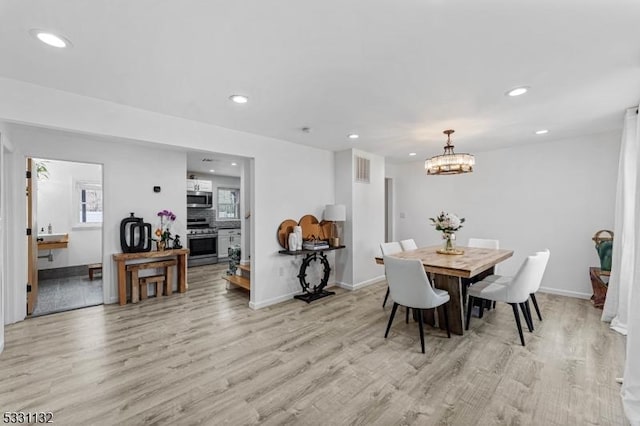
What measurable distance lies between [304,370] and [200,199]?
5708 mm

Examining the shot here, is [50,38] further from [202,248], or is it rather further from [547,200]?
[547,200]

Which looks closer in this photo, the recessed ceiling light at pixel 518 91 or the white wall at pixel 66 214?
the recessed ceiling light at pixel 518 91

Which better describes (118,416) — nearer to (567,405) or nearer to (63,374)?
(63,374)

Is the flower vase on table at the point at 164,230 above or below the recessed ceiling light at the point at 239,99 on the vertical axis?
below

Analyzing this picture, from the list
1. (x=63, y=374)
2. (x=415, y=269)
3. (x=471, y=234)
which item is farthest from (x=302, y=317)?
(x=471, y=234)

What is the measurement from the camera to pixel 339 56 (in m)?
1.96

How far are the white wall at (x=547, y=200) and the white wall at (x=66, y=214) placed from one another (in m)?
7.33

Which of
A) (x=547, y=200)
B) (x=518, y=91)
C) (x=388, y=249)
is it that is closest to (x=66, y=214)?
(x=388, y=249)

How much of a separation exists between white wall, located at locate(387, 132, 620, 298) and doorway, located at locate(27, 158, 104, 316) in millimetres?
6823

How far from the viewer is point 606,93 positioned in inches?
104

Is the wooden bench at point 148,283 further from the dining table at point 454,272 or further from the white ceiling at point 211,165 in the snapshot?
the dining table at point 454,272

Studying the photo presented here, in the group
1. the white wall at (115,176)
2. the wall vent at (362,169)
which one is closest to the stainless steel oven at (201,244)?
the white wall at (115,176)

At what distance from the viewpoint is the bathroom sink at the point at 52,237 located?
5.45 m

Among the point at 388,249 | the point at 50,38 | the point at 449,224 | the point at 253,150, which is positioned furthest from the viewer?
the point at 388,249
